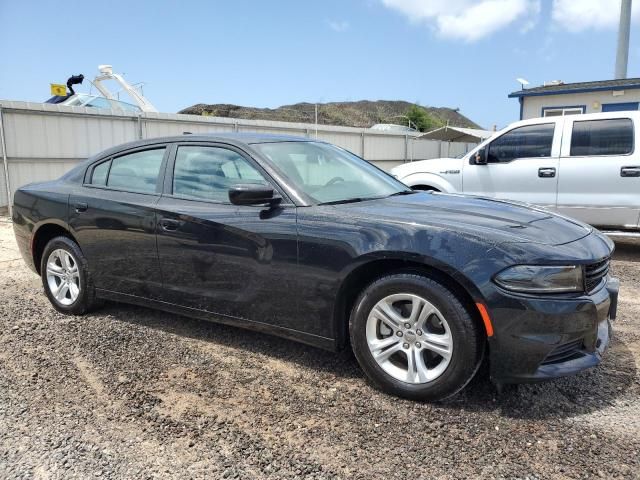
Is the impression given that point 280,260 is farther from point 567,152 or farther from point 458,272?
point 567,152

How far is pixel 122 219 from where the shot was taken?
13.4 ft

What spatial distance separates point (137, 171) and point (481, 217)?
8.90 ft

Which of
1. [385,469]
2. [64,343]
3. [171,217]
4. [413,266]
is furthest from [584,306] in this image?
[64,343]

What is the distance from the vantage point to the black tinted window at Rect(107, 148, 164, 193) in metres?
4.13

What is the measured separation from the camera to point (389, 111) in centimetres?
7581

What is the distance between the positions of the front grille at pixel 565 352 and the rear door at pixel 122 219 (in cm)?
269

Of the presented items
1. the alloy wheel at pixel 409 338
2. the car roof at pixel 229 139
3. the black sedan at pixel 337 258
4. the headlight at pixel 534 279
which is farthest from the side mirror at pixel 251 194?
the headlight at pixel 534 279

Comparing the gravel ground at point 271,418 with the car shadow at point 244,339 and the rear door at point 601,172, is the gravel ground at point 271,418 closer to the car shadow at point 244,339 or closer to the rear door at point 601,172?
the car shadow at point 244,339

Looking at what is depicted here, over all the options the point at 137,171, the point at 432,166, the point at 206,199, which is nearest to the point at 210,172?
the point at 206,199

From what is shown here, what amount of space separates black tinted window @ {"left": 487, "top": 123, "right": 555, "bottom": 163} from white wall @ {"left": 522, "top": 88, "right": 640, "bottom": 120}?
10.3 metres

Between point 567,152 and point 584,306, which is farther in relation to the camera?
point 567,152

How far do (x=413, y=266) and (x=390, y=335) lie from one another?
0.43 metres

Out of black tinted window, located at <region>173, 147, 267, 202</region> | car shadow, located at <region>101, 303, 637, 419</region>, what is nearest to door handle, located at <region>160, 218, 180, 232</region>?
black tinted window, located at <region>173, 147, 267, 202</region>

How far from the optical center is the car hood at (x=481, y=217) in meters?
2.90
